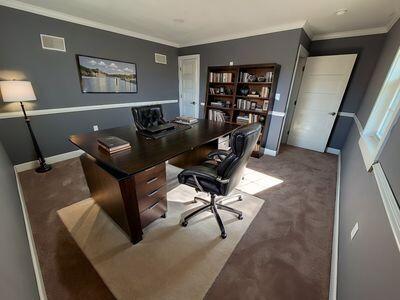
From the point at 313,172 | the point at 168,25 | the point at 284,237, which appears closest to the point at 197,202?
the point at 284,237

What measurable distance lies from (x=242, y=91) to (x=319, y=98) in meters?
1.68

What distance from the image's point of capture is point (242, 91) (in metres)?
3.52

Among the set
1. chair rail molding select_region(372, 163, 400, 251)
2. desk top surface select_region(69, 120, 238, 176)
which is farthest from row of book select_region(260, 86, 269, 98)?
chair rail molding select_region(372, 163, 400, 251)

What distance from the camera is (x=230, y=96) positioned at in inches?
146

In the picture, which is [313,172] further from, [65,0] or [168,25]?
[65,0]

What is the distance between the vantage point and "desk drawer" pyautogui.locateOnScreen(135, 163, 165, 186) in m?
1.37

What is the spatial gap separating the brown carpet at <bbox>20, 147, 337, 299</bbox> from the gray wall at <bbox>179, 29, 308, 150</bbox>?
4.89 feet

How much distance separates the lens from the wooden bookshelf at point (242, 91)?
3161 millimetres

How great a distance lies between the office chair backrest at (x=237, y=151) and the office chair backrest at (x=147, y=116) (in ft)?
4.72

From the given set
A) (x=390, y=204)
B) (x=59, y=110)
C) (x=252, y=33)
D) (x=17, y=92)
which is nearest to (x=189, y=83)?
(x=252, y=33)

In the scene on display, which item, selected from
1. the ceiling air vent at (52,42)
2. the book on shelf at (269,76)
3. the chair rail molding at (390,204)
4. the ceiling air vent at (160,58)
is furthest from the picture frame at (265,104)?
the ceiling air vent at (52,42)

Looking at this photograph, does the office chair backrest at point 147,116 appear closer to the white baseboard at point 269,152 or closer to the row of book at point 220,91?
the row of book at point 220,91

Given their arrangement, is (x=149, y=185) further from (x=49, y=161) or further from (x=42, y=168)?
(x=49, y=161)

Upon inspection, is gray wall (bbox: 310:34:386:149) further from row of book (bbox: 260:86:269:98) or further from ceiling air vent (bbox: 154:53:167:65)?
ceiling air vent (bbox: 154:53:167:65)
